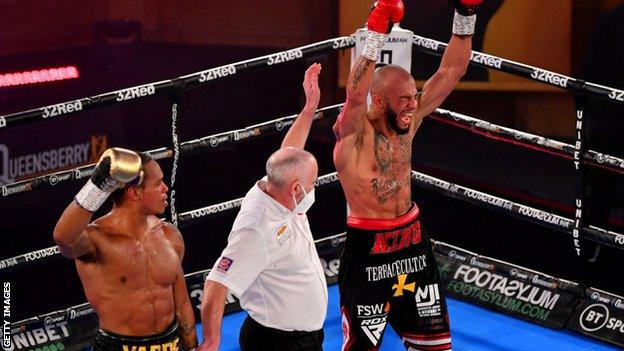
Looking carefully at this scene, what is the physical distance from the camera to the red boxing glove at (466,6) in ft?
17.5

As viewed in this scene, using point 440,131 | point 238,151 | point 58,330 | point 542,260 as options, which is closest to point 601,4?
point 440,131

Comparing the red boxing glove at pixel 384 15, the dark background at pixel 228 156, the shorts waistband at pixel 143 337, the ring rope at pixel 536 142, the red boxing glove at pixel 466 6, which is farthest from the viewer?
the dark background at pixel 228 156

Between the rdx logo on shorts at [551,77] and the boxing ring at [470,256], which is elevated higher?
the rdx logo on shorts at [551,77]

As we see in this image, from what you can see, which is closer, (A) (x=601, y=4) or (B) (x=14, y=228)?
(B) (x=14, y=228)

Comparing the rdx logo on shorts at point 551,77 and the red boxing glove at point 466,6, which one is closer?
the red boxing glove at point 466,6

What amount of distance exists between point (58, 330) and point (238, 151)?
10.7 feet

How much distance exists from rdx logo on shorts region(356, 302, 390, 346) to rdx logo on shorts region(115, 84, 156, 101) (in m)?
1.47

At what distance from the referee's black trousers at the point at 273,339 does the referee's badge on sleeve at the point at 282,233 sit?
372 millimetres

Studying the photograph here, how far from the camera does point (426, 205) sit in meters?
8.26

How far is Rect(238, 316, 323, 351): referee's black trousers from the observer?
178 inches

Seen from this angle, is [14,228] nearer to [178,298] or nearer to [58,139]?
[58,139]

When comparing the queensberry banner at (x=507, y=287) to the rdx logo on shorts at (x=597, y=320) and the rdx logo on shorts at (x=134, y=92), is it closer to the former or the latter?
the rdx logo on shorts at (x=597, y=320)

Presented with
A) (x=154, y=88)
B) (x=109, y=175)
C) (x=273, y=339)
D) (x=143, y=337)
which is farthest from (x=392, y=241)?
(x=109, y=175)

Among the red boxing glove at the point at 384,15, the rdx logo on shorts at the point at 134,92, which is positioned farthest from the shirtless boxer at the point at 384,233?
the rdx logo on shorts at the point at 134,92
